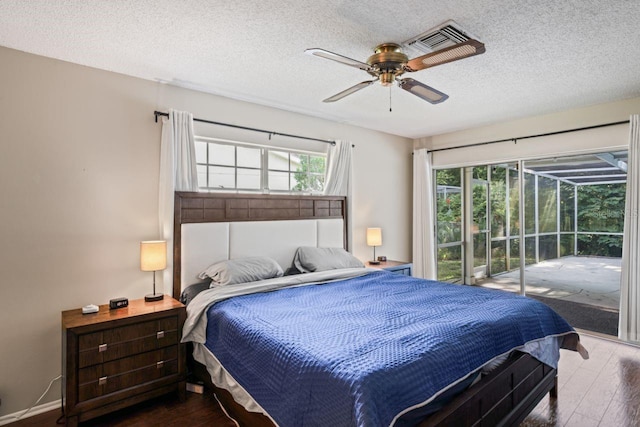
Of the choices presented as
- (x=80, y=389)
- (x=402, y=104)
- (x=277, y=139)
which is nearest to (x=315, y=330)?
(x=80, y=389)

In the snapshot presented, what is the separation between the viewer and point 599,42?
239 cm

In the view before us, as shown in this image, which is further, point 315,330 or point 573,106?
point 573,106

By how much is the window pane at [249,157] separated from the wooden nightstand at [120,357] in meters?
1.65

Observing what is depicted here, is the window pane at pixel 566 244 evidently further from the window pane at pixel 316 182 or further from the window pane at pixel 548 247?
the window pane at pixel 316 182

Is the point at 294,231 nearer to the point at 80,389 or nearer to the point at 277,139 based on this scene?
the point at 277,139

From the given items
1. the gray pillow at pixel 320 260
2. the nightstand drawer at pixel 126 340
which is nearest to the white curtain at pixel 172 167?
the nightstand drawer at pixel 126 340

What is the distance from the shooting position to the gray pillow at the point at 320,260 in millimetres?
3615

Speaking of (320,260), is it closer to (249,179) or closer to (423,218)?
(249,179)

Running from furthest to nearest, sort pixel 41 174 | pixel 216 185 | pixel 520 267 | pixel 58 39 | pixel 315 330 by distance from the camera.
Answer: pixel 520 267 → pixel 216 185 → pixel 41 174 → pixel 58 39 → pixel 315 330

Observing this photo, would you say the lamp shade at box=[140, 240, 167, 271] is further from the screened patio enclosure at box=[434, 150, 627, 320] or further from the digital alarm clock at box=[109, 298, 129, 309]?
the screened patio enclosure at box=[434, 150, 627, 320]

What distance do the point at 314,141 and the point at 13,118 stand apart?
9.13 ft

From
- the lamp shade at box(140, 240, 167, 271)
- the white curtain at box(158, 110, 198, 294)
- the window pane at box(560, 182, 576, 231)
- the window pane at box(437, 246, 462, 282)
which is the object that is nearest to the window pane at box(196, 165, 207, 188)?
the white curtain at box(158, 110, 198, 294)

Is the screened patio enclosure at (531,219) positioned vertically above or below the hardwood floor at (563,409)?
above

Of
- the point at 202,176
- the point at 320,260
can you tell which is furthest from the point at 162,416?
the point at 202,176
